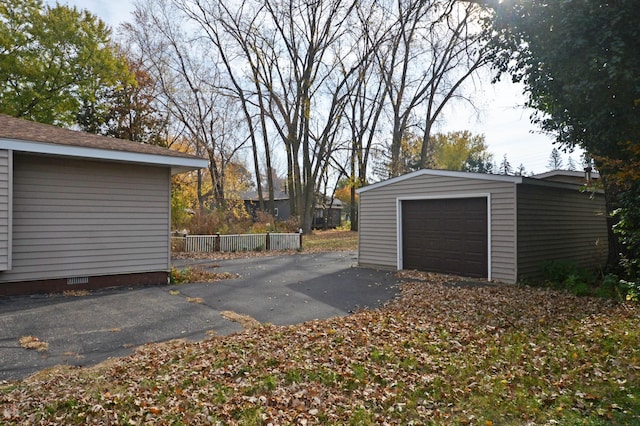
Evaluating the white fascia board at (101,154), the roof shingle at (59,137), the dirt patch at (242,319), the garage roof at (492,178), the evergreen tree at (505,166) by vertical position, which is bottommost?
the dirt patch at (242,319)

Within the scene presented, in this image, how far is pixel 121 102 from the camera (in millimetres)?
21609

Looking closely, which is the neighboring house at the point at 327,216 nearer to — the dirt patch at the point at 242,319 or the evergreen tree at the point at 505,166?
the evergreen tree at the point at 505,166

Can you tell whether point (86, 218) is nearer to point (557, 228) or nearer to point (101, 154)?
point (101, 154)

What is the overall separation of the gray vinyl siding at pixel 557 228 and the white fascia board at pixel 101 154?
24.9ft

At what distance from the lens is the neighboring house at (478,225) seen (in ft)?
30.4

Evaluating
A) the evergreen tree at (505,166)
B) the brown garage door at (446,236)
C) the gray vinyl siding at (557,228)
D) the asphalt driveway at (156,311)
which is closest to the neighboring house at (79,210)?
the asphalt driveway at (156,311)

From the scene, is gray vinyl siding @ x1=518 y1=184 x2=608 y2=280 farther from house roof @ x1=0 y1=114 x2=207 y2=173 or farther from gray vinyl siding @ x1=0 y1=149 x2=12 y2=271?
gray vinyl siding @ x1=0 y1=149 x2=12 y2=271

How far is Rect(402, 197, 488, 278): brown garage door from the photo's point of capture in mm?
9758

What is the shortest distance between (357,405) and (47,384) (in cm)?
280

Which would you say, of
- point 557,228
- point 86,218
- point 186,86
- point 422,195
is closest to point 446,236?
point 422,195

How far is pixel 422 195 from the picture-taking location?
10711 millimetres

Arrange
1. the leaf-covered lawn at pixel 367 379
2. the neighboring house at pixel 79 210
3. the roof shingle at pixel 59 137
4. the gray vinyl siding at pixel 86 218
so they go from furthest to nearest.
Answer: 1. the gray vinyl siding at pixel 86 218
2. the neighboring house at pixel 79 210
3. the roof shingle at pixel 59 137
4. the leaf-covered lawn at pixel 367 379

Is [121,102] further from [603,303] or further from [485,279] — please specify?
[603,303]

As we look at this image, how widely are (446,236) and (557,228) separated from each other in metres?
2.92
